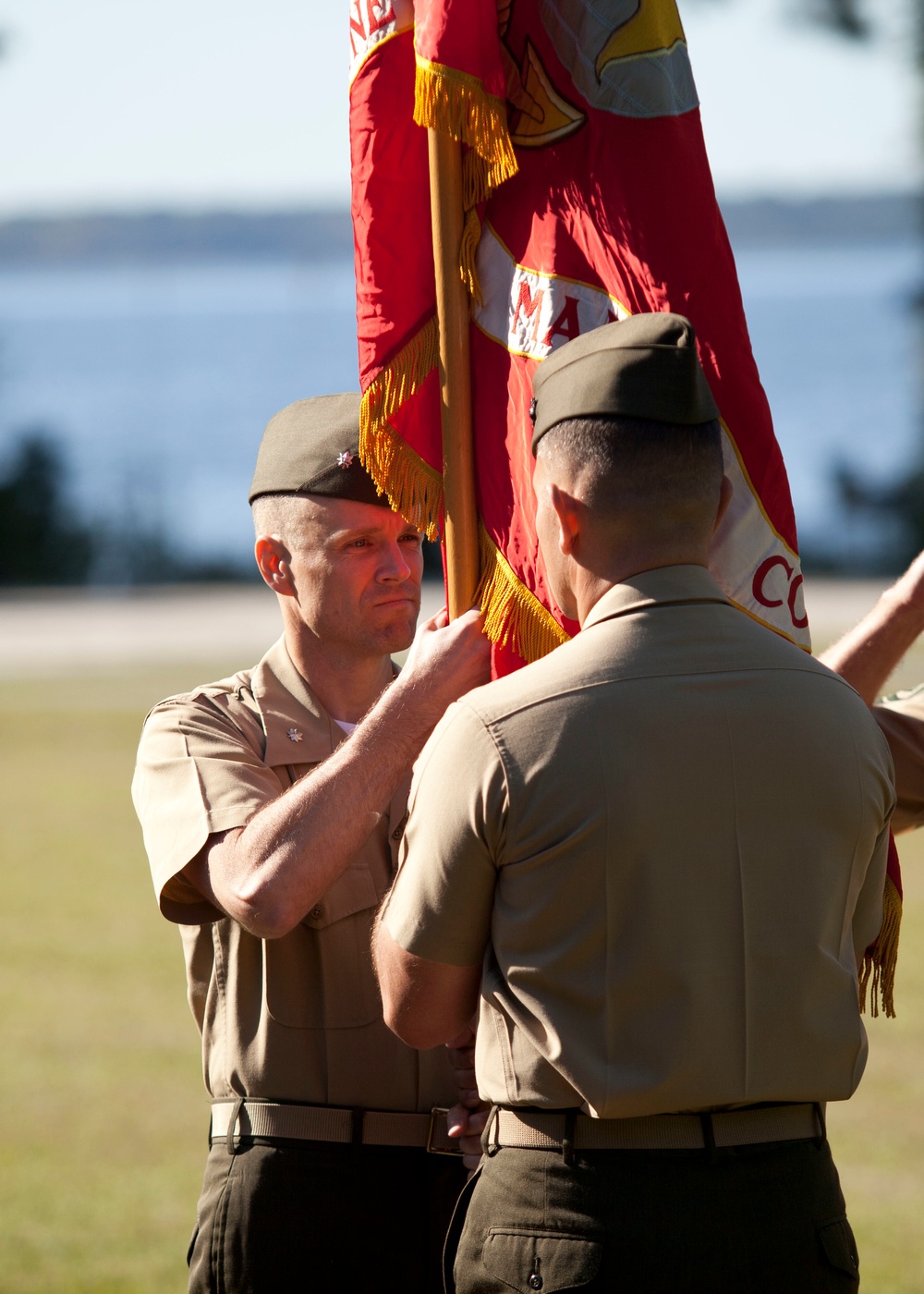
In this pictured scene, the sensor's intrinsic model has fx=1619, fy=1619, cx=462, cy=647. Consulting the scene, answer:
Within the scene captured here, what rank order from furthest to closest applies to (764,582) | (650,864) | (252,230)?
(252,230) < (764,582) < (650,864)

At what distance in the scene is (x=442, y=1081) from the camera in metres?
2.95

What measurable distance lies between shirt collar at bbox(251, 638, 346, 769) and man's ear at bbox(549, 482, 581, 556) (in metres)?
1.00

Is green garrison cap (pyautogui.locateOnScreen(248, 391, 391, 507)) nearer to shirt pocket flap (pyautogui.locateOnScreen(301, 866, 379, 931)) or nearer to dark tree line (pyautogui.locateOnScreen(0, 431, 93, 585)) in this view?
shirt pocket flap (pyautogui.locateOnScreen(301, 866, 379, 931))

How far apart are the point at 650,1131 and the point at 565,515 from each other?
857 mm

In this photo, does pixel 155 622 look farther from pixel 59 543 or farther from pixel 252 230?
pixel 252 230

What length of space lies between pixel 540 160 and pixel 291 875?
1303 millimetres

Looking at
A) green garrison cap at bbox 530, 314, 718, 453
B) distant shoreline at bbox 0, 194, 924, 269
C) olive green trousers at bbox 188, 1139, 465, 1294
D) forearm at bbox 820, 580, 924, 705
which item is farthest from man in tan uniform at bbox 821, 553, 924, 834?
distant shoreline at bbox 0, 194, 924, 269

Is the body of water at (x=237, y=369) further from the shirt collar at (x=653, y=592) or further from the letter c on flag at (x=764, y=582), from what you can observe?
the shirt collar at (x=653, y=592)

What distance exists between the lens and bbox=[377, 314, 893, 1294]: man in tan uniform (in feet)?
7.09

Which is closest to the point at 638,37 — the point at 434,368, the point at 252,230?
the point at 434,368

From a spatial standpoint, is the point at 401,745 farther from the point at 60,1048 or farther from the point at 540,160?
the point at 60,1048

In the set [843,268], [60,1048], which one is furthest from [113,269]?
[60,1048]

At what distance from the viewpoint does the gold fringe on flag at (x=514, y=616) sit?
2789mm

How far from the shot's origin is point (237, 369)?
197 feet
